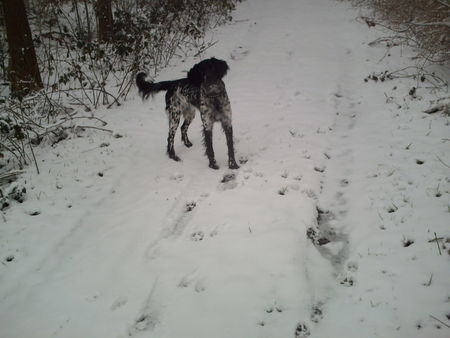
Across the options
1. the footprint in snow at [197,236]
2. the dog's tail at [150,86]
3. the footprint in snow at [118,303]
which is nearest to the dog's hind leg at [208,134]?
the dog's tail at [150,86]

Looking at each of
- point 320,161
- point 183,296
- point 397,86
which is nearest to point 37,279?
point 183,296

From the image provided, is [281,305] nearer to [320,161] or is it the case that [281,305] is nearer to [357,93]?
[320,161]

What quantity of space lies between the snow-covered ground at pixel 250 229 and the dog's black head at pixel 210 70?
1.38 meters

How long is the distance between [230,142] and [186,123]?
1294 millimetres

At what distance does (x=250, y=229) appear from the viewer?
3904mm

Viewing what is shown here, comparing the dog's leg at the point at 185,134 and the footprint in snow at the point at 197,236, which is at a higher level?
the dog's leg at the point at 185,134

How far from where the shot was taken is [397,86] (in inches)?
277

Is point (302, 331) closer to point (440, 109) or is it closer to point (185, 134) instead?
point (185, 134)

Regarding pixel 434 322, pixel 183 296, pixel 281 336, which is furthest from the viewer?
pixel 183 296

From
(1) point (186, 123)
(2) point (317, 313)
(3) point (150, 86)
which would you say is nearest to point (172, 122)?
(1) point (186, 123)

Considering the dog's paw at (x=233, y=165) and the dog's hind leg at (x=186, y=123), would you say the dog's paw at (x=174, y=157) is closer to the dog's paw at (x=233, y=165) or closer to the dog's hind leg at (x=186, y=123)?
the dog's hind leg at (x=186, y=123)

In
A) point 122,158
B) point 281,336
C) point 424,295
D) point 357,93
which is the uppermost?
point 357,93

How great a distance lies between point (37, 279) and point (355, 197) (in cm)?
385

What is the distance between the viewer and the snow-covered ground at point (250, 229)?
292cm
